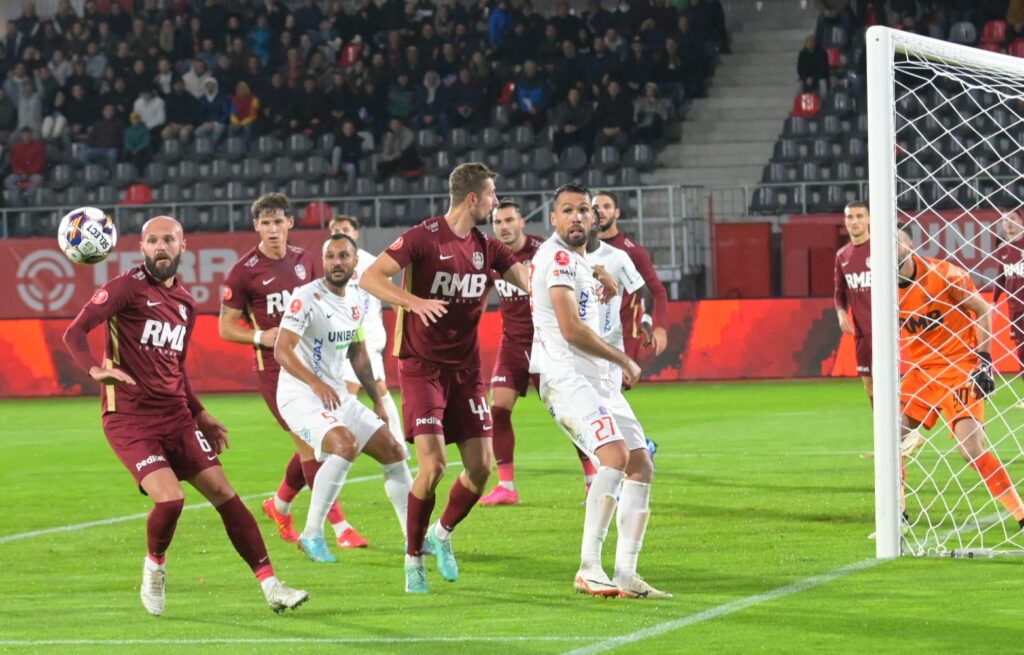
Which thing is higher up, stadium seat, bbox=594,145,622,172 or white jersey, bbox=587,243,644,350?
stadium seat, bbox=594,145,622,172

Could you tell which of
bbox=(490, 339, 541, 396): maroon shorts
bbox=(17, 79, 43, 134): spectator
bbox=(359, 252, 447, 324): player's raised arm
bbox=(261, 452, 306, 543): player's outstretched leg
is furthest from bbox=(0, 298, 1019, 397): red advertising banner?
bbox=(359, 252, 447, 324): player's raised arm

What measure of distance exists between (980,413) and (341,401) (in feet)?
12.7

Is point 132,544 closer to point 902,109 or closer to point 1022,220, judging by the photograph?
point 1022,220

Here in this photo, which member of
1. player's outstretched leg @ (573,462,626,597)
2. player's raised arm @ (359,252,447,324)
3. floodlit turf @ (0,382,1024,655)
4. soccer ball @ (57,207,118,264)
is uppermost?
soccer ball @ (57,207,118,264)

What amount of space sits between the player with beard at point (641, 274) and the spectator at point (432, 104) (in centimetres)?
1700

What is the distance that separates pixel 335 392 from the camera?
938 cm

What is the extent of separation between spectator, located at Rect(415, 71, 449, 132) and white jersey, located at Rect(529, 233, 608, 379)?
71.3ft

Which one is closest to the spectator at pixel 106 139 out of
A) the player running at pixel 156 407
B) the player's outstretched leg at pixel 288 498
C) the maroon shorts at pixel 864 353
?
the maroon shorts at pixel 864 353

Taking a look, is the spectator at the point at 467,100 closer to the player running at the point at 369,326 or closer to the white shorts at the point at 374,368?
the player running at the point at 369,326

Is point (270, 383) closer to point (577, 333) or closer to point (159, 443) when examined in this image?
point (159, 443)

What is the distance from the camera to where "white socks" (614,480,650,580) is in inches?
321

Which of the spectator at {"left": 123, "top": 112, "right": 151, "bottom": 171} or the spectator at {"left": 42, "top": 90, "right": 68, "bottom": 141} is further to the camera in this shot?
the spectator at {"left": 42, "top": 90, "right": 68, "bottom": 141}

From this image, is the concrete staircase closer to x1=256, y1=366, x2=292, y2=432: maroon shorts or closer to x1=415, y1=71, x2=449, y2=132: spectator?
x1=415, y1=71, x2=449, y2=132: spectator

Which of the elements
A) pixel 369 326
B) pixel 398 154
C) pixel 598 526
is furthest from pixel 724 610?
pixel 398 154
